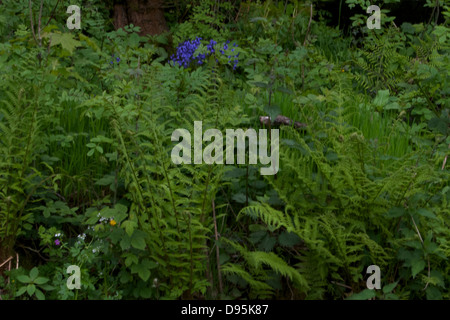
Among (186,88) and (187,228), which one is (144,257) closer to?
(187,228)

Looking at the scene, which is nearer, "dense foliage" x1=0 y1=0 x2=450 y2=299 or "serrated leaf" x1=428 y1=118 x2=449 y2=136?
"dense foliage" x1=0 y1=0 x2=450 y2=299

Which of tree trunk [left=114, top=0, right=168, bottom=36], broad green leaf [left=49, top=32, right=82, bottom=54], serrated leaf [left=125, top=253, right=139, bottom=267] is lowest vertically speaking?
serrated leaf [left=125, top=253, right=139, bottom=267]

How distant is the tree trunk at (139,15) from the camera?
19.8 ft

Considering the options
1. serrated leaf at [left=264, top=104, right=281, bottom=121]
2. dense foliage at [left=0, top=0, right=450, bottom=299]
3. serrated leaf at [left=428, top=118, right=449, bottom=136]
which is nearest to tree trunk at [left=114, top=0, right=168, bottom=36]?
dense foliage at [left=0, top=0, right=450, bottom=299]

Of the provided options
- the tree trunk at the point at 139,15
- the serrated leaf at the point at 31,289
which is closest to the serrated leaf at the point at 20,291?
the serrated leaf at the point at 31,289

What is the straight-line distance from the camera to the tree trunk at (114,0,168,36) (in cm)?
603

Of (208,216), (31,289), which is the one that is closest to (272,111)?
(208,216)

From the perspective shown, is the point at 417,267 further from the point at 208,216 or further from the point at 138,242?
the point at 138,242

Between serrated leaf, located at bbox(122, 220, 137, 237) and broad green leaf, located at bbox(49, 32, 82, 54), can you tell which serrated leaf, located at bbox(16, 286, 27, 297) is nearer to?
serrated leaf, located at bbox(122, 220, 137, 237)

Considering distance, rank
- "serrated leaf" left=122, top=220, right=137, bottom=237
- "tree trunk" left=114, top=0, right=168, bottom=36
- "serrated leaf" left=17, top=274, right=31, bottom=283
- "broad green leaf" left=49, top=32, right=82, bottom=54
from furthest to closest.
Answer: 1. "tree trunk" left=114, top=0, right=168, bottom=36
2. "broad green leaf" left=49, top=32, right=82, bottom=54
3. "serrated leaf" left=17, top=274, right=31, bottom=283
4. "serrated leaf" left=122, top=220, right=137, bottom=237

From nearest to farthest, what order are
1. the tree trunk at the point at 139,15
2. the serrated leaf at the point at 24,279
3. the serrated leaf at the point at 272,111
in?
the serrated leaf at the point at 24,279, the serrated leaf at the point at 272,111, the tree trunk at the point at 139,15

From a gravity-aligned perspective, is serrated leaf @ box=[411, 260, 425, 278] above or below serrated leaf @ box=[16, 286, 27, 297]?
above

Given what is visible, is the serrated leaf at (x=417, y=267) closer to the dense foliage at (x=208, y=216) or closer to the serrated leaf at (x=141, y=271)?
the dense foliage at (x=208, y=216)
